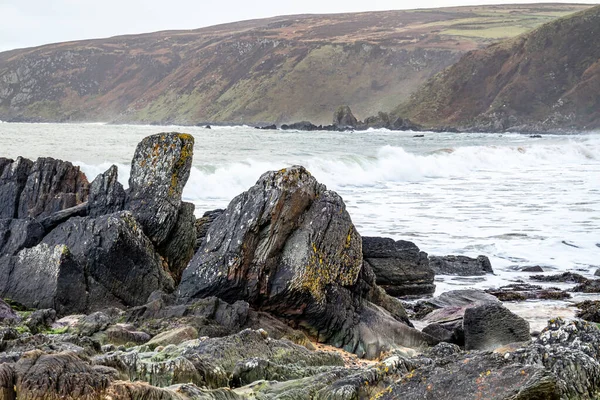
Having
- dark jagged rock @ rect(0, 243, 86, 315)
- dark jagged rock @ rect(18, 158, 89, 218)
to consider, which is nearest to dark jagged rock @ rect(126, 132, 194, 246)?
dark jagged rock @ rect(18, 158, 89, 218)

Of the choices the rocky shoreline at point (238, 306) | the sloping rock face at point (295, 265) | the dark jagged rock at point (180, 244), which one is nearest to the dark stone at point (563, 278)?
the rocky shoreline at point (238, 306)

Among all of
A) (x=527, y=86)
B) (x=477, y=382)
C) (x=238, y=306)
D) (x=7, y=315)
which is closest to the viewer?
(x=477, y=382)

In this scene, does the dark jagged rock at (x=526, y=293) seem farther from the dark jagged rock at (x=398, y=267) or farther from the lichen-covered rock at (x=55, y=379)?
the lichen-covered rock at (x=55, y=379)

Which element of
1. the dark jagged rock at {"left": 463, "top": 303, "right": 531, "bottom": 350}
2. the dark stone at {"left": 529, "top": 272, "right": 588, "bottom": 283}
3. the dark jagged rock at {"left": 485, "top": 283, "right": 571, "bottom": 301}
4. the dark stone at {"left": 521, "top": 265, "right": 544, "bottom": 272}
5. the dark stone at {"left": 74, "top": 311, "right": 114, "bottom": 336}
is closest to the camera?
the dark stone at {"left": 74, "top": 311, "right": 114, "bottom": 336}

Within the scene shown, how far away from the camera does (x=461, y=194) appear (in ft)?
95.5

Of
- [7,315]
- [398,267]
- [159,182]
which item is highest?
[159,182]

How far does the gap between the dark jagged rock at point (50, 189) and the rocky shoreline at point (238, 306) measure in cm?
3

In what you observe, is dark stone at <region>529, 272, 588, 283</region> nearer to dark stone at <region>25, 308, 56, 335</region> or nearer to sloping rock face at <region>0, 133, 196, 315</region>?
sloping rock face at <region>0, 133, 196, 315</region>

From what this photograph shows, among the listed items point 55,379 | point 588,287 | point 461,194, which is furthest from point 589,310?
point 461,194

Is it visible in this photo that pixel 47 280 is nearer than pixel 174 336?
No

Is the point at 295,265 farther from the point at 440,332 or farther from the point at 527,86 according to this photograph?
the point at 527,86

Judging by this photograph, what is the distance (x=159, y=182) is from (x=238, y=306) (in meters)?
4.28

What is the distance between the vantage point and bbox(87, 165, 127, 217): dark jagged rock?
1227cm

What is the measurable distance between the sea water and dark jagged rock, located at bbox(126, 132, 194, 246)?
492cm
